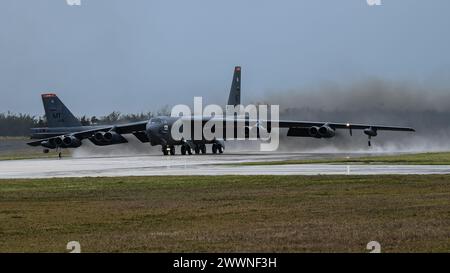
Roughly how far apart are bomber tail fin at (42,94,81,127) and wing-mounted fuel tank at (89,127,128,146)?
897cm

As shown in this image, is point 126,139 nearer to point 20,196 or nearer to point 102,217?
point 20,196

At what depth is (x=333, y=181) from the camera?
105 feet

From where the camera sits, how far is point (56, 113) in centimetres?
8550

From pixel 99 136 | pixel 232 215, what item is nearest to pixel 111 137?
pixel 99 136

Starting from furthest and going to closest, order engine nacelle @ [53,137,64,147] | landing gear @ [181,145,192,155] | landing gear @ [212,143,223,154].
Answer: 1. landing gear @ [212,143,223,154]
2. engine nacelle @ [53,137,64,147]
3. landing gear @ [181,145,192,155]

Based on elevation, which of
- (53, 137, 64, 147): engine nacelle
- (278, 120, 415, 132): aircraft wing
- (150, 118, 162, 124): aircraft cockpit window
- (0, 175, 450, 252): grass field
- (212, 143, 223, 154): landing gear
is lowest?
(212, 143, 223, 154): landing gear

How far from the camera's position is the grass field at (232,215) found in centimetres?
1625

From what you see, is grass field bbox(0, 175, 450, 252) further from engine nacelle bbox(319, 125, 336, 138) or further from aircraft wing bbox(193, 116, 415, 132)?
aircraft wing bbox(193, 116, 415, 132)

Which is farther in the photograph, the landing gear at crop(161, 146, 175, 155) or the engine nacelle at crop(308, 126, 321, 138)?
the engine nacelle at crop(308, 126, 321, 138)

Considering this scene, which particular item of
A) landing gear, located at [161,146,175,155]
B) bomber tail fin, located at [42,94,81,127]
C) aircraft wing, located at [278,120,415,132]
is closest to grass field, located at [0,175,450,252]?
landing gear, located at [161,146,175,155]

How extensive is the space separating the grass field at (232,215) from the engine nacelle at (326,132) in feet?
129

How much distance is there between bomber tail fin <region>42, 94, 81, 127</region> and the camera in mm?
85188

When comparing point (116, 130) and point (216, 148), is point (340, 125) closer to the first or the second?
point (216, 148)
